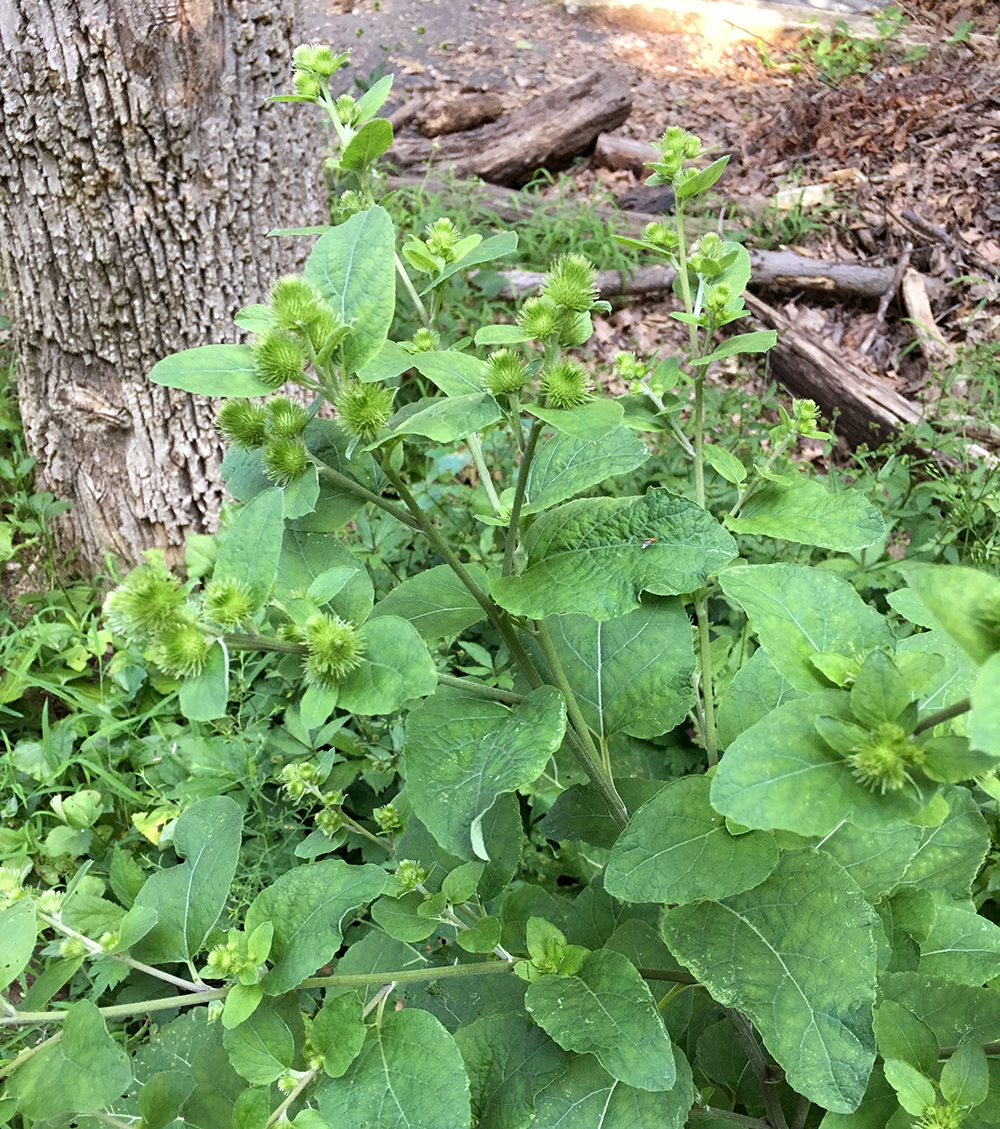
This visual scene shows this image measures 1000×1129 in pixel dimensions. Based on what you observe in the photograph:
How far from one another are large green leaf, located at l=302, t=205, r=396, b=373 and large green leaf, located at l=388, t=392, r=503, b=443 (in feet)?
0.34

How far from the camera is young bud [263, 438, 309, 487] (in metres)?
0.88

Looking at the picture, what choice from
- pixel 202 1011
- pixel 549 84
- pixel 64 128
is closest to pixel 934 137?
pixel 549 84

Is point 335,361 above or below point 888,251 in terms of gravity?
above

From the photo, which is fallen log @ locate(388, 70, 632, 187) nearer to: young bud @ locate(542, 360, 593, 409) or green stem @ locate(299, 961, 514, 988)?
young bud @ locate(542, 360, 593, 409)

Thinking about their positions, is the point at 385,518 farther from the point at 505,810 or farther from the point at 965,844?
the point at 965,844

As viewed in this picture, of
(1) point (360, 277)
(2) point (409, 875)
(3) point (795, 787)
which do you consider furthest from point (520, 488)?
(2) point (409, 875)

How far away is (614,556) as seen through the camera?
0.97 m

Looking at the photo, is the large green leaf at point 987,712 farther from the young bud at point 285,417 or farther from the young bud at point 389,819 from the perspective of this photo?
the young bud at point 389,819

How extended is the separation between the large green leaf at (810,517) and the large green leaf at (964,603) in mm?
439

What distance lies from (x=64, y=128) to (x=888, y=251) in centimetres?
444

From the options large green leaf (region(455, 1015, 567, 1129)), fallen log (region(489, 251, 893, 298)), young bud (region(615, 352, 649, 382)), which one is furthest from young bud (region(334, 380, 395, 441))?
fallen log (region(489, 251, 893, 298))

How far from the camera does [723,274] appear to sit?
1.39 metres

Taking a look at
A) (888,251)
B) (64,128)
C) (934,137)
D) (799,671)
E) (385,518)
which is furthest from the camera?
(934,137)

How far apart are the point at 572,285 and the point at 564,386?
4.1 inches
